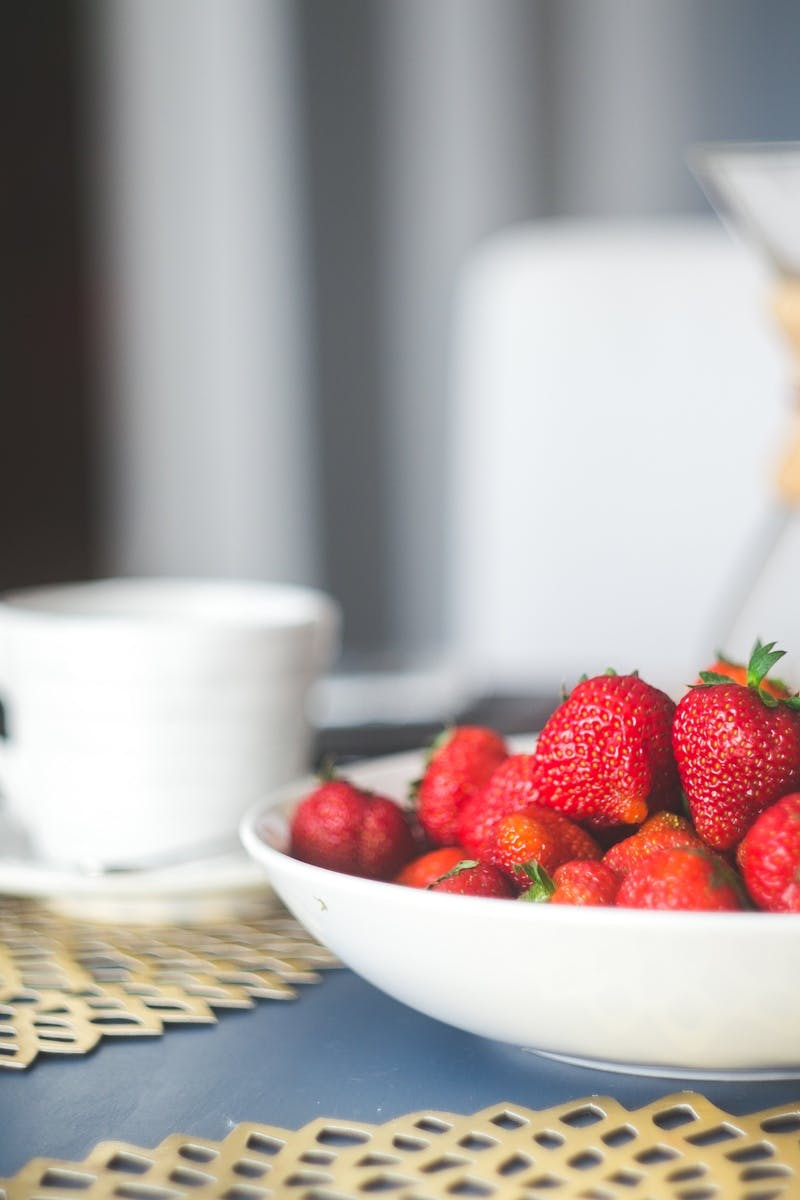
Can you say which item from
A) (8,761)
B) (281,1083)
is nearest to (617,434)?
(8,761)

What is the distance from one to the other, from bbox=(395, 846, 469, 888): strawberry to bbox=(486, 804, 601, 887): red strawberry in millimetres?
27

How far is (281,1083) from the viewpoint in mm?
457

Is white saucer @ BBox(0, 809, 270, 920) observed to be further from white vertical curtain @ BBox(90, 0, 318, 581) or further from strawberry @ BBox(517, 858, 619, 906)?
white vertical curtain @ BBox(90, 0, 318, 581)

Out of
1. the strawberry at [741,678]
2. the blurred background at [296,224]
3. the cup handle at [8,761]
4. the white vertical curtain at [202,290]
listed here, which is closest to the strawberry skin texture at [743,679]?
the strawberry at [741,678]

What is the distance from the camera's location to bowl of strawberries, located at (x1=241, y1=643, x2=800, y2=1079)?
399mm

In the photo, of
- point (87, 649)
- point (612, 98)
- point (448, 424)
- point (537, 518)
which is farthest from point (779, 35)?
point (87, 649)

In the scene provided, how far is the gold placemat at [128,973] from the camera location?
503 millimetres

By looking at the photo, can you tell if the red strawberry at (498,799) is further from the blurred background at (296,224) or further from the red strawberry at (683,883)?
the blurred background at (296,224)

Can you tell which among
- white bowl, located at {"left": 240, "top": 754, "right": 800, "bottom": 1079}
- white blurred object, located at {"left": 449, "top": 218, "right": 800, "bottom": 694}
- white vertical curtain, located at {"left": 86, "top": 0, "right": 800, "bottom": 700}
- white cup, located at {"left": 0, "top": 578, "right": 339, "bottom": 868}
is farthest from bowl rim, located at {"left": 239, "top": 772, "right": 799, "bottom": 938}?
white vertical curtain, located at {"left": 86, "top": 0, "right": 800, "bottom": 700}

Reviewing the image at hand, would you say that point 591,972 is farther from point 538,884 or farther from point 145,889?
point 145,889

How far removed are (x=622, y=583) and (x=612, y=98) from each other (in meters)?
1.90

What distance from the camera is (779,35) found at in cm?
310

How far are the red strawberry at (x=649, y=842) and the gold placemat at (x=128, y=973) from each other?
15 centimetres

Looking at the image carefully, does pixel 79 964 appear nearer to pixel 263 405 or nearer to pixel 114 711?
pixel 114 711
